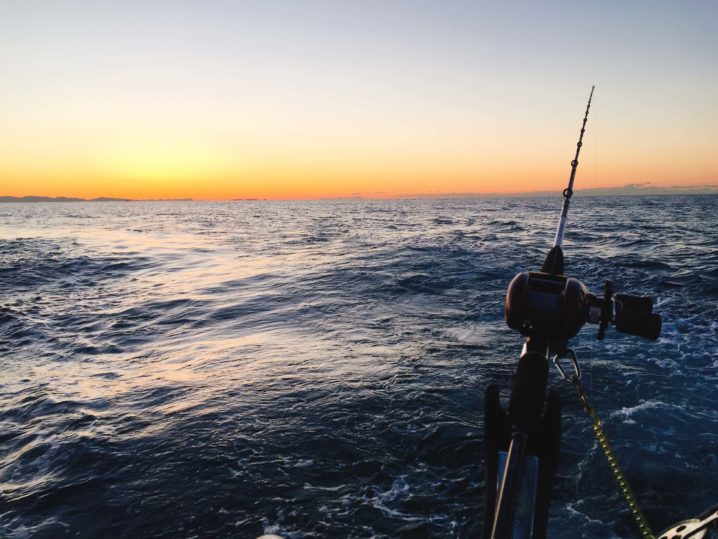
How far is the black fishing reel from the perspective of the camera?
72.1 inches

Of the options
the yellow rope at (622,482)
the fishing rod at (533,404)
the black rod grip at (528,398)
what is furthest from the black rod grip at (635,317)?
the black rod grip at (528,398)

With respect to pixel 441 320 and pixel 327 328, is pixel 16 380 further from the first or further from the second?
pixel 441 320

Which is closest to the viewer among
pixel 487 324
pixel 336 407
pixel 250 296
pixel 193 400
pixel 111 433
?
pixel 111 433

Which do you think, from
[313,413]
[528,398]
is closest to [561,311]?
[528,398]

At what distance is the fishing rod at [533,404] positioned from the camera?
5.49 ft

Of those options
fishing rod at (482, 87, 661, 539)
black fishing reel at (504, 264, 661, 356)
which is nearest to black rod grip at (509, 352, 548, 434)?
fishing rod at (482, 87, 661, 539)

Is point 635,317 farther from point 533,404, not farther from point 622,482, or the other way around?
point 622,482

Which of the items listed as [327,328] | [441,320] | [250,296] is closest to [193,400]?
[327,328]

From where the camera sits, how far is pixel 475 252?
21.6 meters

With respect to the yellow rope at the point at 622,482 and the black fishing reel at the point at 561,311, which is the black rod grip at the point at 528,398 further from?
the yellow rope at the point at 622,482

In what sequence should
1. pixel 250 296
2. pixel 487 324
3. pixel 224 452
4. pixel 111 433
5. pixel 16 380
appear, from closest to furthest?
1. pixel 224 452
2. pixel 111 433
3. pixel 16 380
4. pixel 487 324
5. pixel 250 296

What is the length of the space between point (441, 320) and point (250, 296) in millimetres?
6549

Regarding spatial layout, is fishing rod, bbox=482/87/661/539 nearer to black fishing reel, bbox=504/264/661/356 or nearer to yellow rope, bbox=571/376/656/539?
black fishing reel, bbox=504/264/661/356

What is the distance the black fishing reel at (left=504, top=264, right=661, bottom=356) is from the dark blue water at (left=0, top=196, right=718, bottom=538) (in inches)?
116
